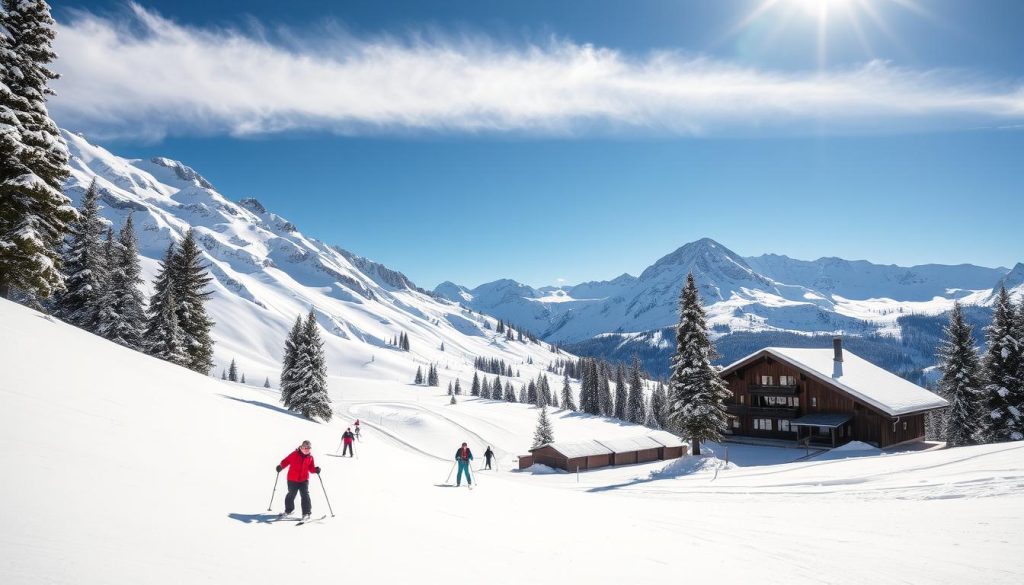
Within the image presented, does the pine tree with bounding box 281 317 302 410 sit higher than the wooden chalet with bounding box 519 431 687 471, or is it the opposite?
the pine tree with bounding box 281 317 302 410

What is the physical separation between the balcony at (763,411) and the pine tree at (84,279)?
54.6m

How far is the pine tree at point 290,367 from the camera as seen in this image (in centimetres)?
4647

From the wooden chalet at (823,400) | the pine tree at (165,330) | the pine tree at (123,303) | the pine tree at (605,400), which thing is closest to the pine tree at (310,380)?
the pine tree at (165,330)

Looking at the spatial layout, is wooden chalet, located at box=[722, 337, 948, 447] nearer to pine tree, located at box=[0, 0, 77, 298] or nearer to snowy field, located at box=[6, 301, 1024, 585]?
Result: snowy field, located at box=[6, 301, 1024, 585]

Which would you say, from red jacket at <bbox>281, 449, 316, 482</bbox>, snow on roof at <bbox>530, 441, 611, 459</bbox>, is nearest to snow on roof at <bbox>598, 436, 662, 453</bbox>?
snow on roof at <bbox>530, 441, 611, 459</bbox>

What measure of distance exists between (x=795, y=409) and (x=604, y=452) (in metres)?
18.1

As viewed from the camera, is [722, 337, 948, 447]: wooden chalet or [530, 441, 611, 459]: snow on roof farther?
[530, 441, 611, 459]: snow on roof

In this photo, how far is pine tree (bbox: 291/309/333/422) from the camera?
45.4 meters

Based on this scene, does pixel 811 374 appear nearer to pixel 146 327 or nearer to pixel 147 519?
pixel 147 519

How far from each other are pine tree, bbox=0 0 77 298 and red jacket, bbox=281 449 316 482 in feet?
65.1

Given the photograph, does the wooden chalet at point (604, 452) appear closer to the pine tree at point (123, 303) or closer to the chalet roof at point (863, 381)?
the chalet roof at point (863, 381)

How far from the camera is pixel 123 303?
42594 millimetres

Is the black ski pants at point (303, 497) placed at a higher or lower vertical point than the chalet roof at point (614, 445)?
higher

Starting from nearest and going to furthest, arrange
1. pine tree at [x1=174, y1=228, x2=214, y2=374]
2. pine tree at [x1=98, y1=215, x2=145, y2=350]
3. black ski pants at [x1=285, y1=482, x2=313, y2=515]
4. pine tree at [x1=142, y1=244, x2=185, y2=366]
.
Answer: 1. black ski pants at [x1=285, y1=482, x2=313, y2=515]
2. pine tree at [x1=142, y1=244, x2=185, y2=366]
3. pine tree at [x1=98, y1=215, x2=145, y2=350]
4. pine tree at [x1=174, y1=228, x2=214, y2=374]
